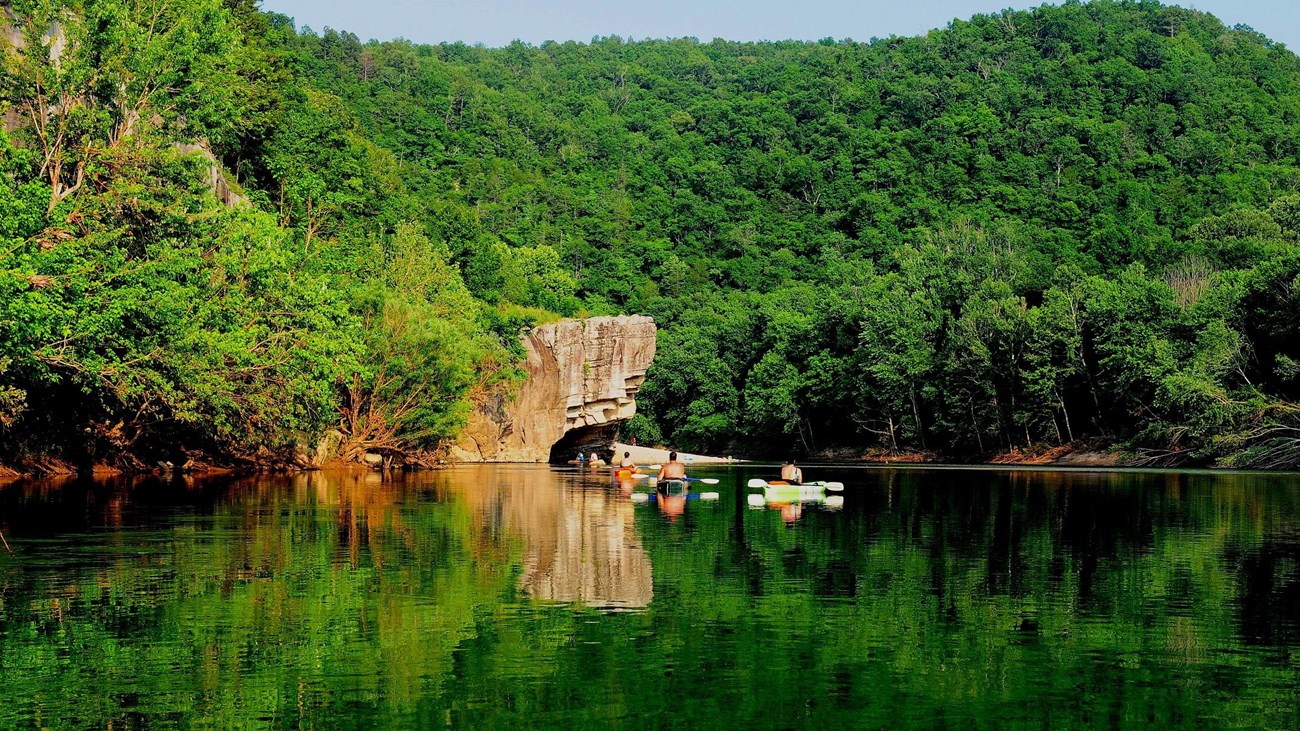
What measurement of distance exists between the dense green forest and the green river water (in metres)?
9.08

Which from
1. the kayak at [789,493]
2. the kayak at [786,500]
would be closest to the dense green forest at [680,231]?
the kayak at [786,500]

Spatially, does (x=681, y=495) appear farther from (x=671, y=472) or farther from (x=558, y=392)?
(x=558, y=392)

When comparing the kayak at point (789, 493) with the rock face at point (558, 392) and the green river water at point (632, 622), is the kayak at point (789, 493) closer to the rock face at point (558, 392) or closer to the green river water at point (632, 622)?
the green river water at point (632, 622)

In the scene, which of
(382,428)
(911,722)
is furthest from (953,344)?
(911,722)

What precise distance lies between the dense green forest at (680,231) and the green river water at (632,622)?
9.08m

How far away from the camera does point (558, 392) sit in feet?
235

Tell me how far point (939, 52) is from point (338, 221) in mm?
87461

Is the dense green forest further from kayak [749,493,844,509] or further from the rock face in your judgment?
kayak [749,493,844,509]

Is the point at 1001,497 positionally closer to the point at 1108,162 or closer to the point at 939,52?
the point at 1108,162

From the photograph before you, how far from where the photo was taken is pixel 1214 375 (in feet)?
221

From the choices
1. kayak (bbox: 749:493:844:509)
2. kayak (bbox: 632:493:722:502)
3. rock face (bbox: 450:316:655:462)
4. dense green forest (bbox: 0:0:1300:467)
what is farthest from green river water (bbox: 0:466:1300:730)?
rock face (bbox: 450:316:655:462)

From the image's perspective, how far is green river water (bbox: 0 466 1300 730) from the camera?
10867 millimetres

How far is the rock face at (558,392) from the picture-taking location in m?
69.9

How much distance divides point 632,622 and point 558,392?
5702 centimetres
